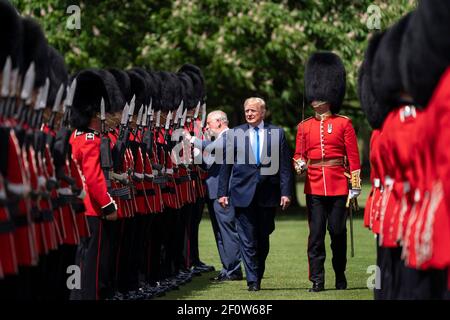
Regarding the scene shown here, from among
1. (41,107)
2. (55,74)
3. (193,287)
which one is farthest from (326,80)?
(41,107)

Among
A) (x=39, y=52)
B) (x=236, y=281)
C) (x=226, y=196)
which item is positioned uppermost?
(x=39, y=52)

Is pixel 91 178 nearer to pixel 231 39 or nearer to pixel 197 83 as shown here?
pixel 197 83

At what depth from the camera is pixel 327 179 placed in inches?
495

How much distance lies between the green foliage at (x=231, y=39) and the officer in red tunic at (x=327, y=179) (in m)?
11.3

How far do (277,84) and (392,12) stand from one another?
2.59 m

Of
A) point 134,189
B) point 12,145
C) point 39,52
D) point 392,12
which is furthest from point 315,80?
point 392,12

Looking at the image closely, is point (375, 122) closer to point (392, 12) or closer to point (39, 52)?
point (39, 52)

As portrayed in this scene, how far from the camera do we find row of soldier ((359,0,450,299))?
6.76 m

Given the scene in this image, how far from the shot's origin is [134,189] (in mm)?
11516

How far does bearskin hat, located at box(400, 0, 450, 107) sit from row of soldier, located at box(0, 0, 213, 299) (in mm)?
2224

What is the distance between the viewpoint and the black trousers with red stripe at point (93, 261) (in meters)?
10.5

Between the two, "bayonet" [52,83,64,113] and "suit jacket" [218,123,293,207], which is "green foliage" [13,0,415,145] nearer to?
"suit jacket" [218,123,293,207]

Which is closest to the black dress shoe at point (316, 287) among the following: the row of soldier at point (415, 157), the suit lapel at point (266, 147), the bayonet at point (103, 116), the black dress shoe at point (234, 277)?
the suit lapel at point (266, 147)
